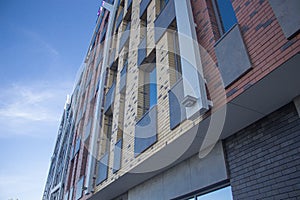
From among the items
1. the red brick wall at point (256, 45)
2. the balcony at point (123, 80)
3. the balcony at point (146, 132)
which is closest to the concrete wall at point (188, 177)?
the balcony at point (146, 132)

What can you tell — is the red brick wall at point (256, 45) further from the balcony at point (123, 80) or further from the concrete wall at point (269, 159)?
the balcony at point (123, 80)

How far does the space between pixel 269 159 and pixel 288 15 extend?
2.07m

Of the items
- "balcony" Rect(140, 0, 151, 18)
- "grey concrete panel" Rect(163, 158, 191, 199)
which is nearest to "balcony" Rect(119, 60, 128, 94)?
"balcony" Rect(140, 0, 151, 18)

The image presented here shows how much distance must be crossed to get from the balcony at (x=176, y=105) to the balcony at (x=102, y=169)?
12.7ft

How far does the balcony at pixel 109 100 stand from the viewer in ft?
31.4

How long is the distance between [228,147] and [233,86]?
145cm

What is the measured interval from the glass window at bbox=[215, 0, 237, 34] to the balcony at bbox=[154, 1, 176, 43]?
1541 millimetres

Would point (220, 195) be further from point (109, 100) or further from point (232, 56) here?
point (109, 100)

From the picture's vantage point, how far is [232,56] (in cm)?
368

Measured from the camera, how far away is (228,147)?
4414 millimetres

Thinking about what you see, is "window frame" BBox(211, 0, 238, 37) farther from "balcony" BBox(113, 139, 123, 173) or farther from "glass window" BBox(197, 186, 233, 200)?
"balcony" BBox(113, 139, 123, 173)

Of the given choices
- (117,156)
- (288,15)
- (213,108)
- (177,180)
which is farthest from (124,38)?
(288,15)

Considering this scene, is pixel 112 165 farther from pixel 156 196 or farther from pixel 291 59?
pixel 291 59

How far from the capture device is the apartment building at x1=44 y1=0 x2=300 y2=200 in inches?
125
